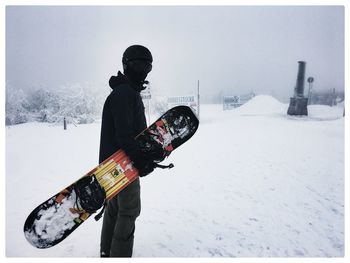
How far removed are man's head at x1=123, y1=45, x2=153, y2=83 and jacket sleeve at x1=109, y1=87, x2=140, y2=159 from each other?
24 cm

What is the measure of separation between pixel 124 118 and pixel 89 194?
696 mm

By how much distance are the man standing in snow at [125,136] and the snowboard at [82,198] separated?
68 millimetres

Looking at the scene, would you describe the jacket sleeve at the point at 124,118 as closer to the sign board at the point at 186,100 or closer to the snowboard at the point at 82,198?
the snowboard at the point at 82,198

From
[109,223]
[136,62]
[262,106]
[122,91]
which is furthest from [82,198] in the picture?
[262,106]

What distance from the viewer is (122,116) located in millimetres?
1543

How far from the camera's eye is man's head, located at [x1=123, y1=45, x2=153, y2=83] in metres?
1.75

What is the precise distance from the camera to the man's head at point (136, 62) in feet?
5.76

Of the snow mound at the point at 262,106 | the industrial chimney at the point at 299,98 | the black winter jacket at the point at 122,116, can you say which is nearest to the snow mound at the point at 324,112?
the industrial chimney at the point at 299,98

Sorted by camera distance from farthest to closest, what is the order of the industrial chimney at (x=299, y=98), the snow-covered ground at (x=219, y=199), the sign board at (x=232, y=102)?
the sign board at (x=232, y=102)
the industrial chimney at (x=299, y=98)
the snow-covered ground at (x=219, y=199)

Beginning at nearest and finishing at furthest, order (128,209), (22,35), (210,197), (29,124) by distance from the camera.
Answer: (128,209)
(210,197)
(22,35)
(29,124)

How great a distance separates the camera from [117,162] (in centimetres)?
182

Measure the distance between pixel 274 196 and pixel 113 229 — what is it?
2.27 metres

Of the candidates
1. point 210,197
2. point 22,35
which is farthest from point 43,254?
point 22,35

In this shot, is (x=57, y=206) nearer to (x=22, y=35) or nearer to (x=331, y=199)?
(x=331, y=199)
